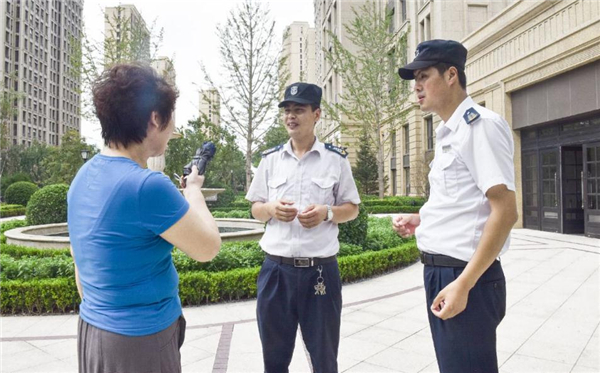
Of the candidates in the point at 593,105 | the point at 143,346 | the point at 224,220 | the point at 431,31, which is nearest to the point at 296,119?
the point at 143,346

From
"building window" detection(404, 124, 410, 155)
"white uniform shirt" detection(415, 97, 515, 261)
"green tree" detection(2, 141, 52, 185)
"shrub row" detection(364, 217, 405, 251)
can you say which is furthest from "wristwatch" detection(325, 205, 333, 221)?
"green tree" detection(2, 141, 52, 185)

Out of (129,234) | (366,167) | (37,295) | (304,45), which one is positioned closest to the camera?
(129,234)

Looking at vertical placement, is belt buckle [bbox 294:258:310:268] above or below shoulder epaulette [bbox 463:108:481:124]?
below

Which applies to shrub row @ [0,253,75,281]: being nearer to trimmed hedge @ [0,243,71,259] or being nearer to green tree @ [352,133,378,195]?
trimmed hedge @ [0,243,71,259]

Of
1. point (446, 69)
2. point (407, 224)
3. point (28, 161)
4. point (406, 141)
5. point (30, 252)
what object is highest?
point (28, 161)

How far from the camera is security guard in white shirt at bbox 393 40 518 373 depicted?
1.55m

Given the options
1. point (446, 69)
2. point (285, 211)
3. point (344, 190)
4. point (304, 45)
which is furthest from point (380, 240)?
point (304, 45)

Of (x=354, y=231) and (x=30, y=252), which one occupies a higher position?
(x=354, y=231)

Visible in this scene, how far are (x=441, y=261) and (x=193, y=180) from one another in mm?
1174

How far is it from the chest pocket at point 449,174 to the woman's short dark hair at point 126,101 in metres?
1.26

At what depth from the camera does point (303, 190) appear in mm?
2607

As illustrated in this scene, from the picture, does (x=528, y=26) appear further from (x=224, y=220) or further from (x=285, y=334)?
(x=285, y=334)

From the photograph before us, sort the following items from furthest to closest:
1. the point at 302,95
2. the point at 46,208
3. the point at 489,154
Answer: the point at 46,208 → the point at 302,95 → the point at 489,154

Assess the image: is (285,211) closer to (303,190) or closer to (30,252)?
(303,190)
